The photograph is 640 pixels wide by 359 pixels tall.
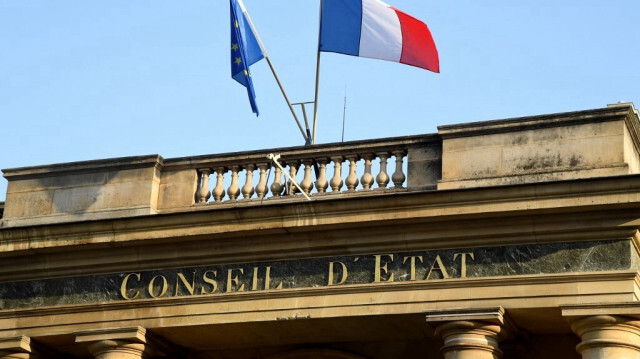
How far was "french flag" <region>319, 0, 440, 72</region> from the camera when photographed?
87.9ft

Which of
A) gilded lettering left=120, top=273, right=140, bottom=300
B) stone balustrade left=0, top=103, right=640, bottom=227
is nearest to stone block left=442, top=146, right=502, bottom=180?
stone balustrade left=0, top=103, right=640, bottom=227

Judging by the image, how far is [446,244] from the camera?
24016 millimetres

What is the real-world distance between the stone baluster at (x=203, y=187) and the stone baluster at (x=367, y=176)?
2.95 m

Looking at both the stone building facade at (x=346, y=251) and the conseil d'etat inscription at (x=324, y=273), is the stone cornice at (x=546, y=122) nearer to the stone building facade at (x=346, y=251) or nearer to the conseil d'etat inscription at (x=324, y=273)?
the stone building facade at (x=346, y=251)

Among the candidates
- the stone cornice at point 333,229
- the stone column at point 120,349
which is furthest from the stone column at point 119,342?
the stone cornice at point 333,229

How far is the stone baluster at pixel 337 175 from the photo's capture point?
25.6m

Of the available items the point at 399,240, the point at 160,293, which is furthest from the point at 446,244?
the point at 160,293

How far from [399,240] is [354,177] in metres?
1.77

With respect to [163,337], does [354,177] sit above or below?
above

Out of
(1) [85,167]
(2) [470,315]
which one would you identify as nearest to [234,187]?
(1) [85,167]

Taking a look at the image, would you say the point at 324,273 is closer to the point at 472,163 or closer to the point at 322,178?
the point at 322,178

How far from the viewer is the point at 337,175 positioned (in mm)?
25719

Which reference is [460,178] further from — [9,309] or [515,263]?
[9,309]

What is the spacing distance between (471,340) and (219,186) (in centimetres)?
579
